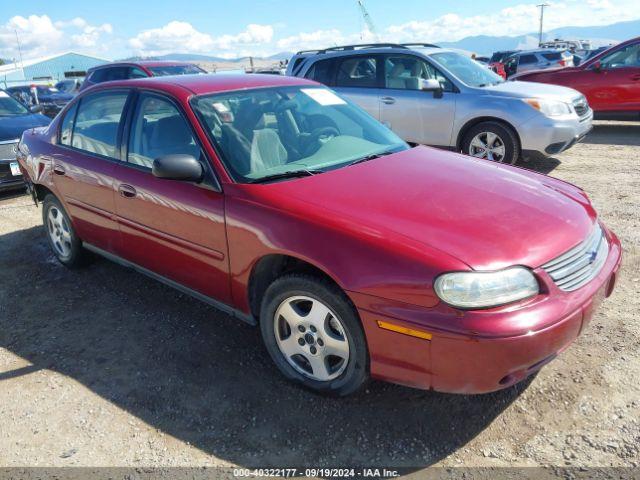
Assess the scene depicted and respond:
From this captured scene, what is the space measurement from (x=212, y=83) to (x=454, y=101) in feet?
15.5

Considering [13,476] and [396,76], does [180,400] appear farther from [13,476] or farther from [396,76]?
[396,76]

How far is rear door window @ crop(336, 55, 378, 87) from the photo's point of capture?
320 inches

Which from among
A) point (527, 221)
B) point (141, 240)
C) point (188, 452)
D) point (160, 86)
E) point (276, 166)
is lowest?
point (188, 452)

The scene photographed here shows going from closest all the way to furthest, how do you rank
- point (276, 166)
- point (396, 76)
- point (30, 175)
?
1. point (276, 166)
2. point (30, 175)
3. point (396, 76)

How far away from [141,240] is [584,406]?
114 inches

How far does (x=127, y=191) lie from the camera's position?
363 cm

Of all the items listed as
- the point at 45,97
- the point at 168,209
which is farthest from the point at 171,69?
the point at 45,97

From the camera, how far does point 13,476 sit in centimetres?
249

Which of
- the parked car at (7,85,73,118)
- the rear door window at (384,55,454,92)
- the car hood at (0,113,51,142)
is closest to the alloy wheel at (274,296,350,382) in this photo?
the rear door window at (384,55,454,92)

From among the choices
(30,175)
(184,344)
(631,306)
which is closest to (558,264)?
(631,306)

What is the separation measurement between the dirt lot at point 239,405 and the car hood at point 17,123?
4.34 meters

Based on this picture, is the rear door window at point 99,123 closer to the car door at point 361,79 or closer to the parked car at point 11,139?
the parked car at point 11,139

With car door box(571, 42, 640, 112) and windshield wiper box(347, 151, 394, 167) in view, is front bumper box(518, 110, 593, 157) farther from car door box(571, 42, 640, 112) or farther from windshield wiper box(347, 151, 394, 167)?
windshield wiper box(347, 151, 394, 167)

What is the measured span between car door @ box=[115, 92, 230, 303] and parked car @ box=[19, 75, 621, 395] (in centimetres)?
1
